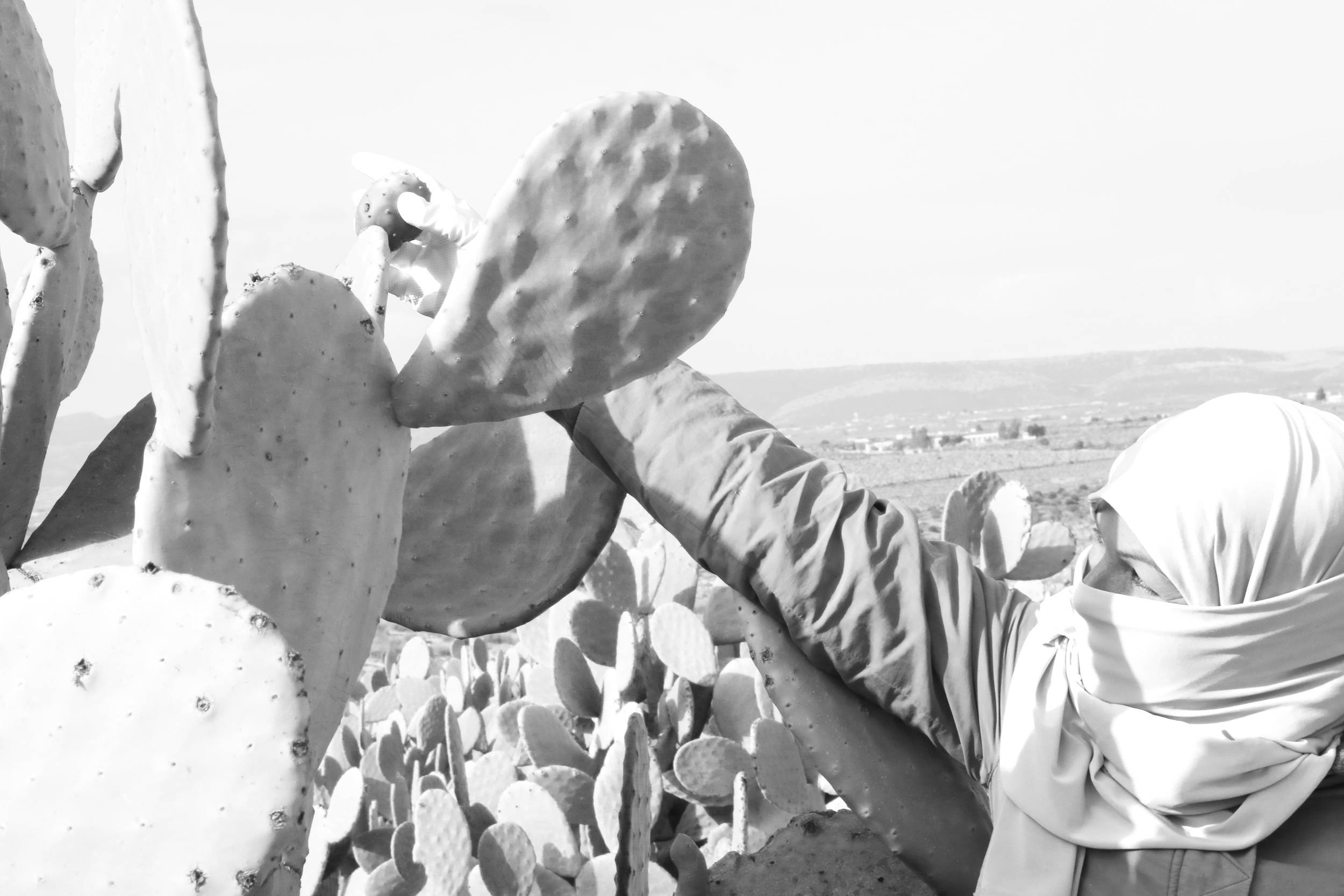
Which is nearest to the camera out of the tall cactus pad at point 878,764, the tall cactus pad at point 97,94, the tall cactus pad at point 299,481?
the tall cactus pad at point 299,481

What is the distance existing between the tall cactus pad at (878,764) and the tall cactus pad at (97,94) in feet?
3.37

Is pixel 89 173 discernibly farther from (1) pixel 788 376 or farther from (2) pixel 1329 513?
(1) pixel 788 376

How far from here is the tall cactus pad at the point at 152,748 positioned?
0.98 m

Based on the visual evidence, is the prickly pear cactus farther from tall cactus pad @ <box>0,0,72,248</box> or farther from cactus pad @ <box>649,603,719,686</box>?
tall cactus pad @ <box>0,0,72,248</box>

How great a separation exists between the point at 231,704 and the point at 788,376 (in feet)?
322

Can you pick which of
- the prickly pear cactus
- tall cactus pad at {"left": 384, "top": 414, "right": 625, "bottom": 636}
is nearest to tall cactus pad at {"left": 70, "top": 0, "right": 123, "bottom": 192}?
tall cactus pad at {"left": 384, "top": 414, "right": 625, "bottom": 636}

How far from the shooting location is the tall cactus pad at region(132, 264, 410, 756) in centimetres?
116

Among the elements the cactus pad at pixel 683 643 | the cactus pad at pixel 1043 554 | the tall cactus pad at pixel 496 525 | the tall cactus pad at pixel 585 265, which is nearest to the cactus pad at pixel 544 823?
the cactus pad at pixel 683 643

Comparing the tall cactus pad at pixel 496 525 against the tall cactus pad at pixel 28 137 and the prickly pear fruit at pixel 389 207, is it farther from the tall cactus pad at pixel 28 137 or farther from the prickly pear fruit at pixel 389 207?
the tall cactus pad at pixel 28 137

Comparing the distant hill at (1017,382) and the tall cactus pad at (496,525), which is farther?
the distant hill at (1017,382)

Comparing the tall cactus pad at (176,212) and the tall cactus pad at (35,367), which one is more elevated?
the tall cactus pad at (176,212)

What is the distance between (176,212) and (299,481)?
0.29 m

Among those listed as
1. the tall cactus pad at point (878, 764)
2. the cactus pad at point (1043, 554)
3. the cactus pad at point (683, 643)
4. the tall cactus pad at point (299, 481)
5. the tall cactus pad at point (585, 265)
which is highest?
the tall cactus pad at point (585, 265)

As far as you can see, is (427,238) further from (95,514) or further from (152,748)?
(152,748)
